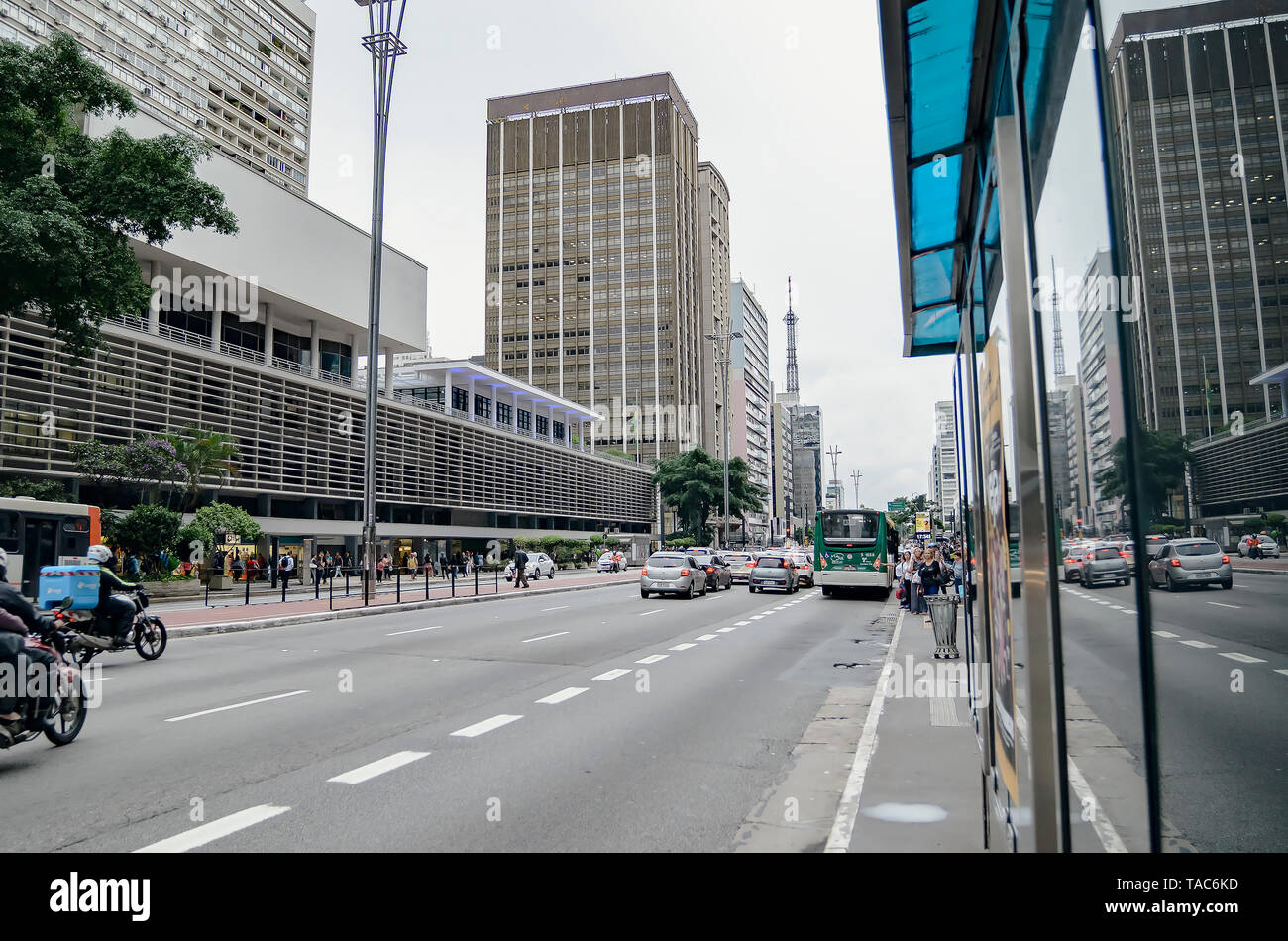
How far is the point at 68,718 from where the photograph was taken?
6.85m

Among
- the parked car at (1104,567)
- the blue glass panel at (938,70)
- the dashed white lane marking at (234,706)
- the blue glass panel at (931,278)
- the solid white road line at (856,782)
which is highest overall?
the blue glass panel at (938,70)

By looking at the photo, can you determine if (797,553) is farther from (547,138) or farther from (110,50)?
(547,138)

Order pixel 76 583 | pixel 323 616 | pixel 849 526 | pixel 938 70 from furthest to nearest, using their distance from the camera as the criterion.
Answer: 1. pixel 849 526
2. pixel 323 616
3. pixel 76 583
4. pixel 938 70

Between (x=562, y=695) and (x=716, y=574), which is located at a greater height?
(x=716, y=574)

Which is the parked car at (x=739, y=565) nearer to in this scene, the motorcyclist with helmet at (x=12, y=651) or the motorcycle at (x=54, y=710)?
the motorcycle at (x=54, y=710)

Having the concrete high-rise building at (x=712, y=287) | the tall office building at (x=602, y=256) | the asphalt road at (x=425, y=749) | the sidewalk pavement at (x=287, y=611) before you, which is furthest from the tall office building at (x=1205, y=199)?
the concrete high-rise building at (x=712, y=287)

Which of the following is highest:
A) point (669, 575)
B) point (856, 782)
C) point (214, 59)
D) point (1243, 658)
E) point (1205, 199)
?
point (214, 59)

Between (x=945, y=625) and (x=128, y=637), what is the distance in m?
11.9

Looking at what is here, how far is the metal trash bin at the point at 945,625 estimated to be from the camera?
11688mm

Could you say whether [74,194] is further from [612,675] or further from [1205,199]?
[1205,199]

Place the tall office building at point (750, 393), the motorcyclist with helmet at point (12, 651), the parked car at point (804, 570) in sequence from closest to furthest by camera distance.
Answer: the motorcyclist with helmet at point (12, 651) → the parked car at point (804, 570) → the tall office building at point (750, 393)

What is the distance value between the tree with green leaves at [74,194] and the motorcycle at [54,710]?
38.0ft

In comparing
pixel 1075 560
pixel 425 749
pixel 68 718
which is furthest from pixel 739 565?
pixel 1075 560
